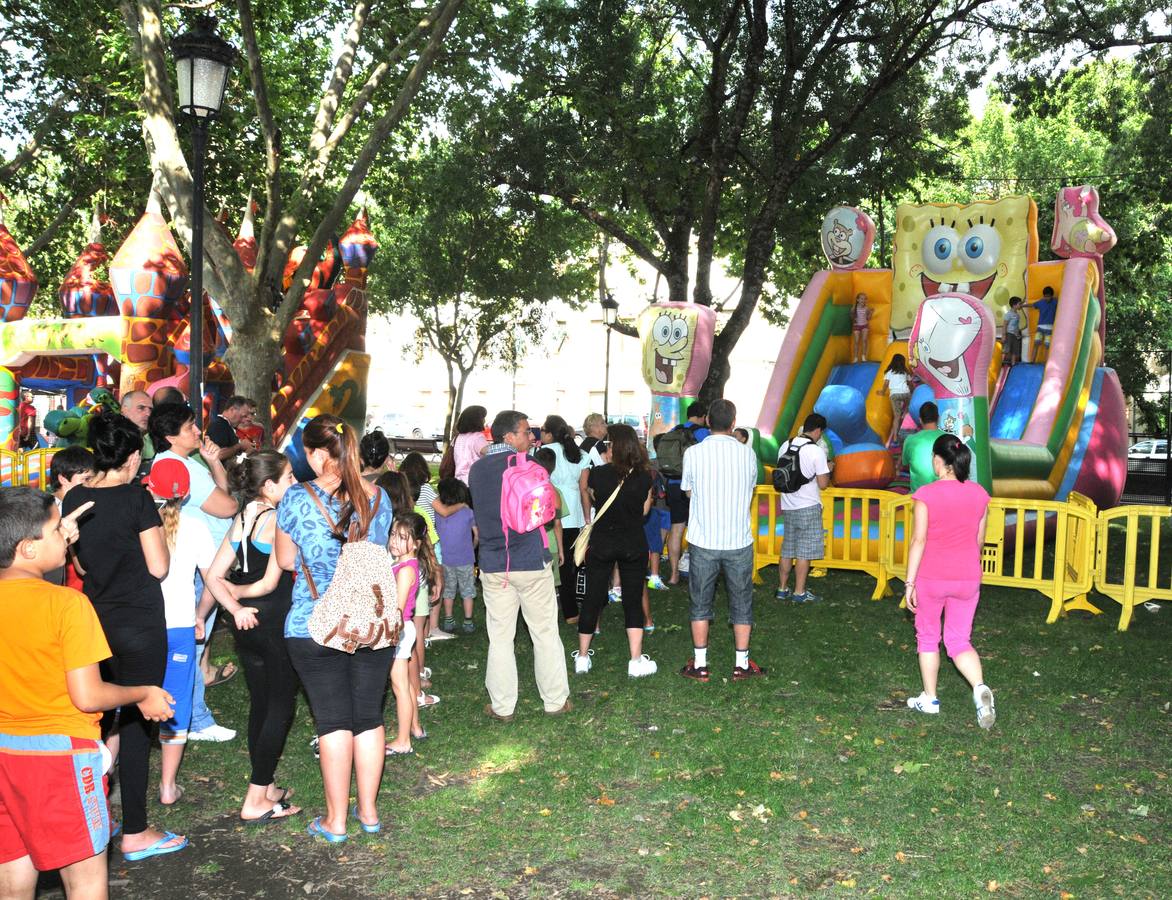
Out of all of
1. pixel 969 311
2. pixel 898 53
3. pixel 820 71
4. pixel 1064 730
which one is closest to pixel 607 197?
Result: pixel 820 71

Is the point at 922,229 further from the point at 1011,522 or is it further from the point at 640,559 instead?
the point at 640,559

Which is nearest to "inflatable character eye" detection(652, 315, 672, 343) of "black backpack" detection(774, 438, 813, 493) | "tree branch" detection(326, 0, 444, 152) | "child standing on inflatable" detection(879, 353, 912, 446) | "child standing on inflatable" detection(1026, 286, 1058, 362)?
"child standing on inflatable" detection(879, 353, 912, 446)

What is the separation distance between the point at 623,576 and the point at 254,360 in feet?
16.7

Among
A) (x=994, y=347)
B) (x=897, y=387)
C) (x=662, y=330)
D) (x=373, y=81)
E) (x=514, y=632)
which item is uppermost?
(x=373, y=81)

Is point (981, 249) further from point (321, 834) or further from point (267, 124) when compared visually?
point (321, 834)

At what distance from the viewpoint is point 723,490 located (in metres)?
6.82

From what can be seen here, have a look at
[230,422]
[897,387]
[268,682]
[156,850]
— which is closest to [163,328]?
[230,422]

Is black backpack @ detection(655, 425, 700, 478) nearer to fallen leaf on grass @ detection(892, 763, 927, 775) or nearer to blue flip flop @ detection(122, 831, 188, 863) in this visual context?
fallen leaf on grass @ detection(892, 763, 927, 775)

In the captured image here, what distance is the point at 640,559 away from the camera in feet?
23.8

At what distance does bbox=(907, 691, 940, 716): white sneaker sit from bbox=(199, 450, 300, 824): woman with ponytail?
3.79 m

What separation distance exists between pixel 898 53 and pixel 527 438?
12.2 metres

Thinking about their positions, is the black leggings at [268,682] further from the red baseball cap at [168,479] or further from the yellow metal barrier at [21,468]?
the yellow metal barrier at [21,468]

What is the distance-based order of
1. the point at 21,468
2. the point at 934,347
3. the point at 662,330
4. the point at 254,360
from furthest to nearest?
the point at 21,468
the point at 662,330
the point at 254,360
the point at 934,347

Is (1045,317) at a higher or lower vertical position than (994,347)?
higher
